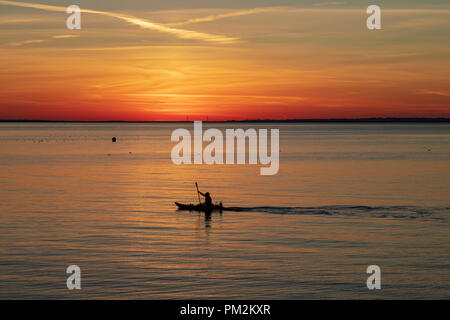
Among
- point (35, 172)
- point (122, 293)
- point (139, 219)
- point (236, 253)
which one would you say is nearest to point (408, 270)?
point (236, 253)

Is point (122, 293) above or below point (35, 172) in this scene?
below

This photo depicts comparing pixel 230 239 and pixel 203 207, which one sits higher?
pixel 203 207

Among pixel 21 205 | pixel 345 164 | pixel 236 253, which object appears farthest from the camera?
pixel 345 164

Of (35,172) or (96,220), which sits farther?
(35,172)

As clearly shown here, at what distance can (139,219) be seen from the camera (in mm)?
39812

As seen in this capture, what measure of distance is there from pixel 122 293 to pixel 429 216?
84.8 feet

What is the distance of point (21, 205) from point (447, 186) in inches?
1619

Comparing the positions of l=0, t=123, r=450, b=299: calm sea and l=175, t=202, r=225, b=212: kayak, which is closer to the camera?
l=0, t=123, r=450, b=299: calm sea

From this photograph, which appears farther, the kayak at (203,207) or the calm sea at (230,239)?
the kayak at (203,207)

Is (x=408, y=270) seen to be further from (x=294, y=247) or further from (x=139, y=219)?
(x=139, y=219)

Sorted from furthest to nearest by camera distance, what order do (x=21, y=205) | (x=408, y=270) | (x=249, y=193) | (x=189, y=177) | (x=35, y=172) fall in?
(x=35, y=172) < (x=189, y=177) < (x=249, y=193) < (x=21, y=205) < (x=408, y=270)

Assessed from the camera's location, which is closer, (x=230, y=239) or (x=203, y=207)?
(x=230, y=239)

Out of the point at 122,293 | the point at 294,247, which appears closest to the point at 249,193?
the point at 294,247

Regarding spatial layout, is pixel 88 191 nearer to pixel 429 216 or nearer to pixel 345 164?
pixel 429 216
